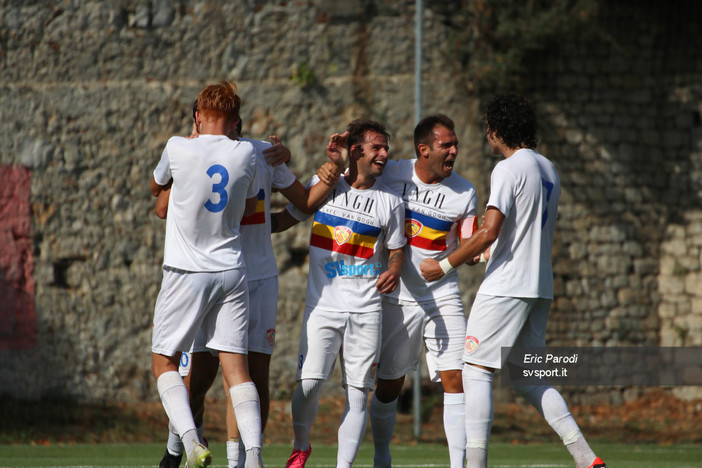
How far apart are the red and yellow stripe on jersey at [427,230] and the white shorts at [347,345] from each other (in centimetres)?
62

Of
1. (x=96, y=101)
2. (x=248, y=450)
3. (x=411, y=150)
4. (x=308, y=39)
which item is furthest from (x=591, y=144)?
(x=248, y=450)

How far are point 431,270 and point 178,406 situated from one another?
1.63m

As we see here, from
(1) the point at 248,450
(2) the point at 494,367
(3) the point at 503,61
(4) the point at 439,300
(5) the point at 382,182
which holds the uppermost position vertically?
(3) the point at 503,61

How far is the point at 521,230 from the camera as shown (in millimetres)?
4805

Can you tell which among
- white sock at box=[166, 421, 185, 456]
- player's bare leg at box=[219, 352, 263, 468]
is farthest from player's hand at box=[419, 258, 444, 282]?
white sock at box=[166, 421, 185, 456]

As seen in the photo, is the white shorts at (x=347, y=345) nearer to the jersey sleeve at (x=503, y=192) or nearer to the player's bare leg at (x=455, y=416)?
the player's bare leg at (x=455, y=416)

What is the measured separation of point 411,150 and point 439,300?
16.9ft

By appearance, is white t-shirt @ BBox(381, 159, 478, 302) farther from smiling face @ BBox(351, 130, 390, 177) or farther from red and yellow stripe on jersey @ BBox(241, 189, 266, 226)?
red and yellow stripe on jersey @ BBox(241, 189, 266, 226)

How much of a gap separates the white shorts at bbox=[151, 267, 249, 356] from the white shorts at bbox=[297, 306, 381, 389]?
63cm

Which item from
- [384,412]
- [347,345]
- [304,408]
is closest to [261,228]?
[347,345]

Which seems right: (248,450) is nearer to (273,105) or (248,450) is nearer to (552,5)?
(273,105)

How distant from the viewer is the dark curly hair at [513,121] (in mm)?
4957

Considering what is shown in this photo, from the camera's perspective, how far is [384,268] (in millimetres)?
5406

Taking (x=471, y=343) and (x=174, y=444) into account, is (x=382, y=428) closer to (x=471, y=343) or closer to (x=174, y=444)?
(x=471, y=343)
